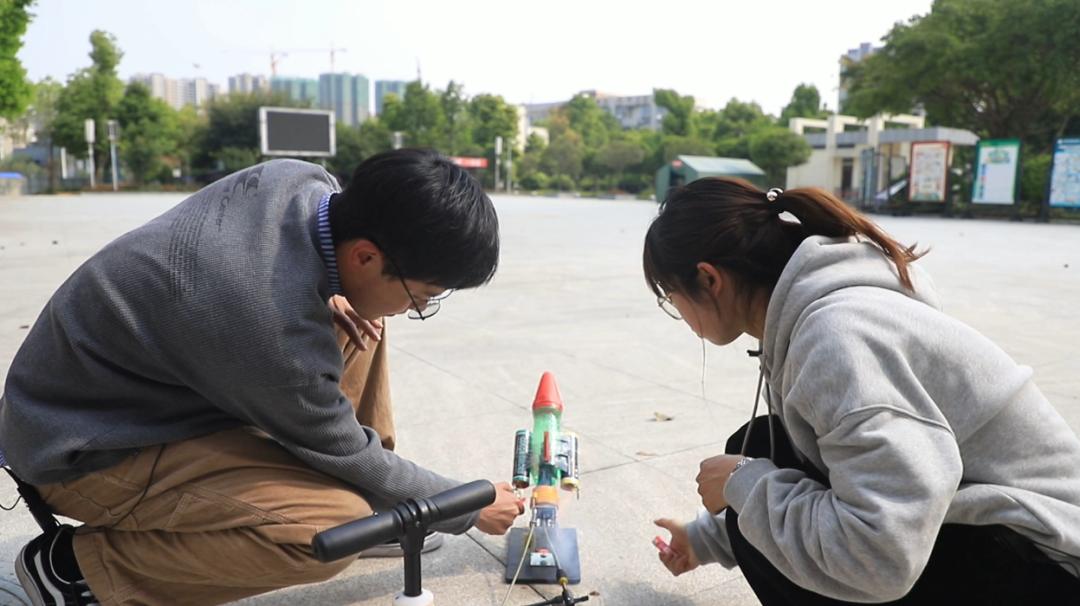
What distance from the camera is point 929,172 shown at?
23.7 meters

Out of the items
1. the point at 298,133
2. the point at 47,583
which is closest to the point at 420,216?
the point at 47,583

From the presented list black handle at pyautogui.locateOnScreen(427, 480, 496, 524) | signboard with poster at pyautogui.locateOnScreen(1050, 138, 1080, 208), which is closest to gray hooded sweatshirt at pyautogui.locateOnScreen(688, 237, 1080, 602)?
black handle at pyautogui.locateOnScreen(427, 480, 496, 524)

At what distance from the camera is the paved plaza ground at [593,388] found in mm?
2354

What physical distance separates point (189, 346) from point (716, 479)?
114cm

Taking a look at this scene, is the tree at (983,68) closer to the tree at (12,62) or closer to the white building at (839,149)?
the white building at (839,149)

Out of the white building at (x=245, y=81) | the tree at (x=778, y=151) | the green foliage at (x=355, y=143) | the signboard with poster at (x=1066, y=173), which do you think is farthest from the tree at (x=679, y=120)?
the white building at (x=245, y=81)

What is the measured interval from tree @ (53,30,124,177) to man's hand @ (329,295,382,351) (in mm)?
52136

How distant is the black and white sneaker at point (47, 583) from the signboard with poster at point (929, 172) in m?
25.0

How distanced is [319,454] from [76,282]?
0.63m

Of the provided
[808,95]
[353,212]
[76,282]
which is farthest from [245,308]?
[808,95]

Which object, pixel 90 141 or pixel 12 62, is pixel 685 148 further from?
pixel 12 62

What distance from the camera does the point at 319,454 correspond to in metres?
1.81

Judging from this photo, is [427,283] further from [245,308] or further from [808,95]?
[808,95]

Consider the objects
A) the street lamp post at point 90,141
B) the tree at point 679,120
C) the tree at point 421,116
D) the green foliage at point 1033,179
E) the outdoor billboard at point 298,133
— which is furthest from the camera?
the tree at point 679,120
